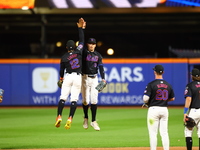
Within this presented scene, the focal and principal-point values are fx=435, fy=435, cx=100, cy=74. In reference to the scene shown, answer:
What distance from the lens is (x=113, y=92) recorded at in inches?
860

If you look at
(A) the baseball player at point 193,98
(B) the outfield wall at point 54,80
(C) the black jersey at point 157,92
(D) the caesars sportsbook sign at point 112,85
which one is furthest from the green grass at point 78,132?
(B) the outfield wall at point 54,80

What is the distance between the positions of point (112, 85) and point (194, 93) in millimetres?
13134

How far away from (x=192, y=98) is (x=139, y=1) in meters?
14.0

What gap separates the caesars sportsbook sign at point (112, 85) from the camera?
71.5ft

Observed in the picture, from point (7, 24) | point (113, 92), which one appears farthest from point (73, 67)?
point (7, 24)

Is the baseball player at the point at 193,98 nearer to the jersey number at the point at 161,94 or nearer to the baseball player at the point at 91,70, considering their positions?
the jersey number at the point at 161,94

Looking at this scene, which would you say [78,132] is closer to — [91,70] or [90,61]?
[91,70]

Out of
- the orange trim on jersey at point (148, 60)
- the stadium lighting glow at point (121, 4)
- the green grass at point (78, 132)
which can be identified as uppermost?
the stadium lighting glow at point (121, 4)

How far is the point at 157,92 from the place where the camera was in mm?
8203

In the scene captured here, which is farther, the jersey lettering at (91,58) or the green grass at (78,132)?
the green grass at (78,132)

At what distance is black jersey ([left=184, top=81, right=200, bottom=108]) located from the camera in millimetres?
8742

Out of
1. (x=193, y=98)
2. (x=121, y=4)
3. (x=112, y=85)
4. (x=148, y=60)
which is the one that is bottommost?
(x=112, y=85)

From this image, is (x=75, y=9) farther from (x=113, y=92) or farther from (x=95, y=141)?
(x=95, y=141)

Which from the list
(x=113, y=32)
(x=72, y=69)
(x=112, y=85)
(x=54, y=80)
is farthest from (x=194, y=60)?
(x=72, y=69)
